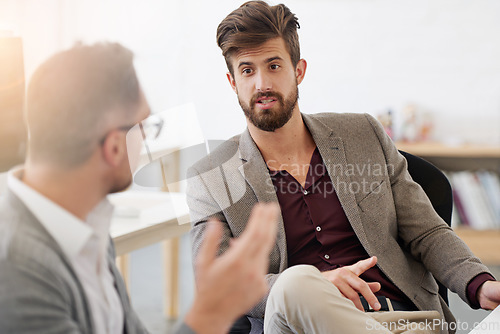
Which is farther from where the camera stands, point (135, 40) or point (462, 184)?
point (462, 184)

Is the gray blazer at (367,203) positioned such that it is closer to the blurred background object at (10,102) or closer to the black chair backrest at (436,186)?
the black chair backrest at (436,186)

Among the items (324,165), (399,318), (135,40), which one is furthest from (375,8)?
(399,318)

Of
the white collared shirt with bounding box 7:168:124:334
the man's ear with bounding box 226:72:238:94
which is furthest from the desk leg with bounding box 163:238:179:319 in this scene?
the white collared shirt with bounding box 7:168:124:334

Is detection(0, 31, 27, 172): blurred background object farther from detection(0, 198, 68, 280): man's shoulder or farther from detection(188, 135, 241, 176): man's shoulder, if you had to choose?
→ detection(0, 198, 68, 280): man's shoulder

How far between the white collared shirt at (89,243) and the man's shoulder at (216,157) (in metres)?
0.47

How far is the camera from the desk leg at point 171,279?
2.23m

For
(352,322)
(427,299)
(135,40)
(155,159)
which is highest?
(135,40)

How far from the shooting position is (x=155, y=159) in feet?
2.97

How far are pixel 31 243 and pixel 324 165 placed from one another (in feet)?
2.55

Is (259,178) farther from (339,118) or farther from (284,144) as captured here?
(339,118)

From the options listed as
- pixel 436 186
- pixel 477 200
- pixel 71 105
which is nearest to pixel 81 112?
pixel 71 105

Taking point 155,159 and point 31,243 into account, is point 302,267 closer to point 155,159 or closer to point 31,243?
point 155,159

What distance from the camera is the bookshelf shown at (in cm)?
242

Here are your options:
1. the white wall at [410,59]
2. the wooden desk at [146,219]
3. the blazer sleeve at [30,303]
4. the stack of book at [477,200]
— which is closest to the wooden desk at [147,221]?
the wooden desk at [146,219]
